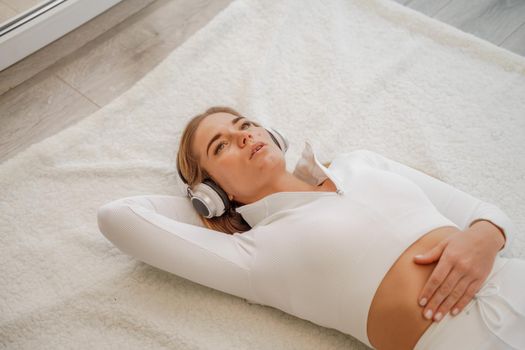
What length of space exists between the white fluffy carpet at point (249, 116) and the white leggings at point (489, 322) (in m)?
0.27

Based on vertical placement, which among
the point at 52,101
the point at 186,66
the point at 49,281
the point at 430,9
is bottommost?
the point at 49,281

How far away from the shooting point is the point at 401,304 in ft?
3.78

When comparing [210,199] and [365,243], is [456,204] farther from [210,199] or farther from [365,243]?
[210,199]

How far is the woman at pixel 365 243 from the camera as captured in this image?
114cm

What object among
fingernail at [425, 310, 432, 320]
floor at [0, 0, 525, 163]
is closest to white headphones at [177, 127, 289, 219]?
fingernail at [425, 310, 432, 320]

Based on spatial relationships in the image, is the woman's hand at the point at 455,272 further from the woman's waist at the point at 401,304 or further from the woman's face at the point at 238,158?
the woman's face at the point at 238,158

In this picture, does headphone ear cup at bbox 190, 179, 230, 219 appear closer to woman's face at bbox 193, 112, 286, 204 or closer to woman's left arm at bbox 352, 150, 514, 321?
woman's face at bbox 193, 112, 286, 204

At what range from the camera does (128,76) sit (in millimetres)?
2047

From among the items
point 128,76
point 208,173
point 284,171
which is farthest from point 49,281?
point 128,76

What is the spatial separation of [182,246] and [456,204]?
67cm

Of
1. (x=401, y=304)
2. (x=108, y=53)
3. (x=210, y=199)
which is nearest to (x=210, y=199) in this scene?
(x=210, y=199)

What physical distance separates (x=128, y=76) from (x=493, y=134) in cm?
127

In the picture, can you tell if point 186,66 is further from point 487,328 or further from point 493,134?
point 487,328

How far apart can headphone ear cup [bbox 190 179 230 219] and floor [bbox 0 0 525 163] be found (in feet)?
2.53
